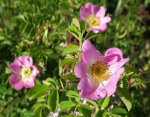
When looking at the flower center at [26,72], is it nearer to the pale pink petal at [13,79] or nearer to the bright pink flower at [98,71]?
the pale pink petal at [13,79]

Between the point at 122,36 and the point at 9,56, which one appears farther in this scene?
the point at 122,36

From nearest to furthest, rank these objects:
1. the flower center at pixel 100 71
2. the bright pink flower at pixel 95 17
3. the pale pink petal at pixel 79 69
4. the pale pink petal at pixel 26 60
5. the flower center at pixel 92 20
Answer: the pale pink petal at pixel 79 69, the flower center at pixel 100 71, the pale pink petal at pixel 26 60, the bright pink flower at pixel 95 17, the flower center at pixel 92 20

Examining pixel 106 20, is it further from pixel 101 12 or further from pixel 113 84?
pixel 113 84

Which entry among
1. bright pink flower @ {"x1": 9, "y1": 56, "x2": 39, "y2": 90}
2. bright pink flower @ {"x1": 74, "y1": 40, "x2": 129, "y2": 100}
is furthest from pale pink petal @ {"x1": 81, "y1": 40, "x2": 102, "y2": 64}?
bright pink flower @ {"x1": 9, "y1": 56, "x2": 39, "y2": 90}

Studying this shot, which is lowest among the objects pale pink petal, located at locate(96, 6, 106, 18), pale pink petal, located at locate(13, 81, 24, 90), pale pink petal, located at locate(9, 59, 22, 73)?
pale pink petal, located at locate(13, 81, 24, 90)

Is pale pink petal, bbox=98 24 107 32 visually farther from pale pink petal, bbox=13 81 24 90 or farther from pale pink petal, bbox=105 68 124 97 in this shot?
pale pink petal, bbox=13 81 24 90

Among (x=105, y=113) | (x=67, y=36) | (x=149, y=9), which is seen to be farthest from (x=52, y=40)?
(x=149, y=9)

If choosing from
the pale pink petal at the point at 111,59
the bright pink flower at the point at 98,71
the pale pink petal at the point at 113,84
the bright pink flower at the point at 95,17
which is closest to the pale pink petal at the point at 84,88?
the bright pink flower at the point at 98,71

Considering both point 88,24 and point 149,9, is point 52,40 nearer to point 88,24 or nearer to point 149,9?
point 88,24
